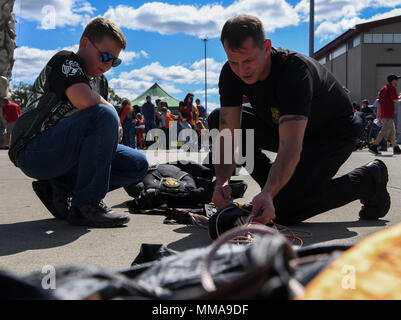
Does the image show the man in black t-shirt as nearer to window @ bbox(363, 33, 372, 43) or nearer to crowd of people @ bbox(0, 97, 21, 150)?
crowd of people @ bbox(0, 97, 21, 150)

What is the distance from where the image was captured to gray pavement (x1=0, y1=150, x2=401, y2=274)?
2195mm

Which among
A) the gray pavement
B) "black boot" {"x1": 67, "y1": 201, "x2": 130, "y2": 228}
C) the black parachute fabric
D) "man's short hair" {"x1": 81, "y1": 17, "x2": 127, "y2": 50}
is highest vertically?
"man's short hair" {"x1": 81, "y1": 17, "x2": 127, "y2": 50}

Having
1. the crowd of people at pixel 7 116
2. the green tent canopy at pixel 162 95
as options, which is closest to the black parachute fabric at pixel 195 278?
the crowd of people at pixel 7 116

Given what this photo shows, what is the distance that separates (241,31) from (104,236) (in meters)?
1.47

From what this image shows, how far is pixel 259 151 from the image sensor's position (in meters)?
3.37

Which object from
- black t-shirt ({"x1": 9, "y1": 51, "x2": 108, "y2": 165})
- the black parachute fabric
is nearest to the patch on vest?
black t-shirt ({"x1": 9, "y1": 51, "x2": 108, "y2": 165})

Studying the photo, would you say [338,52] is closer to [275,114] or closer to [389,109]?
[389,109]

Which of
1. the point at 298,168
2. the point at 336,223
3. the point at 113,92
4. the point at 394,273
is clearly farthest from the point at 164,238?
the point at 113,92

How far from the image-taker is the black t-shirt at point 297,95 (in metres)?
2.45

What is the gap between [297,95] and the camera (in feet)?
8.00

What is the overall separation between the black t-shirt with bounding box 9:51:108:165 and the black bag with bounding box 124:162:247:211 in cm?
99

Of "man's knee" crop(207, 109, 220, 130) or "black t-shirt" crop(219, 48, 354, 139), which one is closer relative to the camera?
"black t-shirt" crop(219, 48, 354, 139)

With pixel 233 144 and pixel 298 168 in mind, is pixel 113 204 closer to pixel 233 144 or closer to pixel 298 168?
pixel 233 144

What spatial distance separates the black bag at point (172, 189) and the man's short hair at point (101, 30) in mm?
1267
